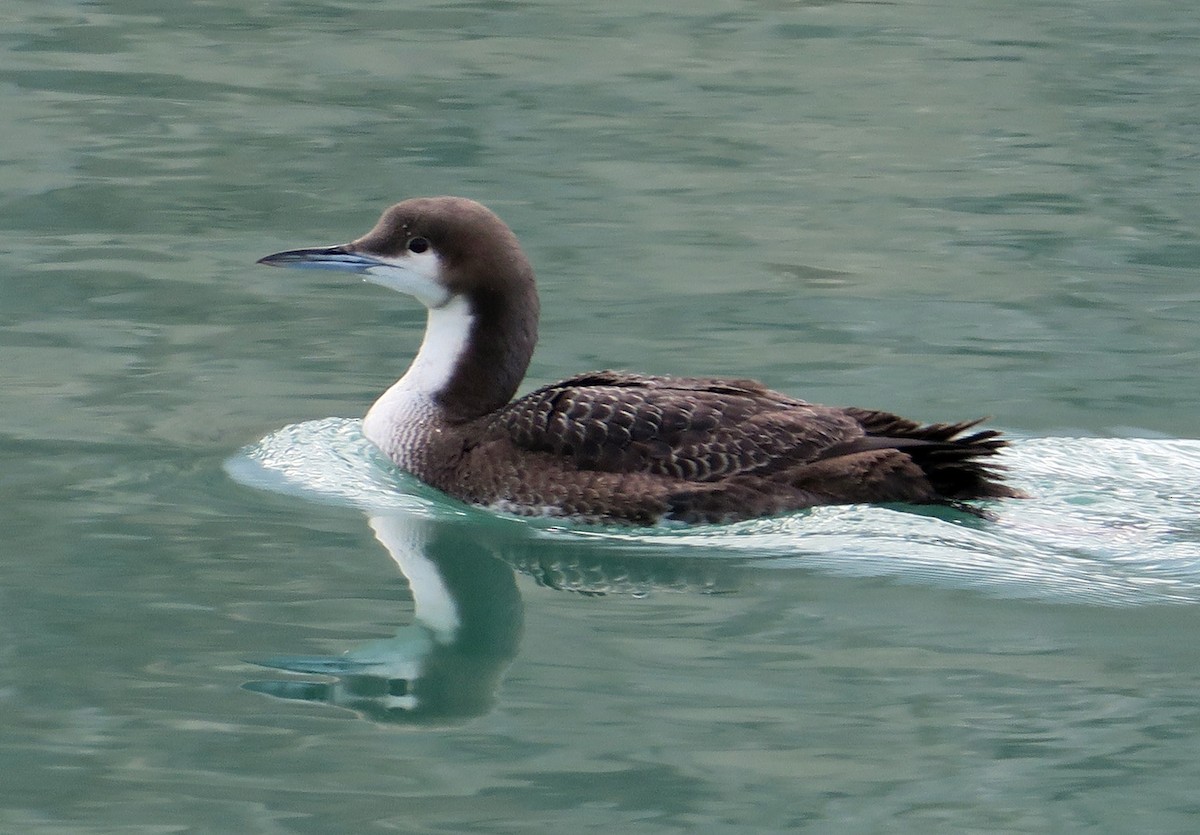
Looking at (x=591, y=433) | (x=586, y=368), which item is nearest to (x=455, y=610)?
(x=591, y=433)

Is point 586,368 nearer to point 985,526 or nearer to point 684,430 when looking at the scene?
point 684,430

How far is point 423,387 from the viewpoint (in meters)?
7.62

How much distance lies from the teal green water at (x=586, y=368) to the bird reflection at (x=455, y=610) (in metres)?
0.02

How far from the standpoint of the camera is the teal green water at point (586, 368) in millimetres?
5023

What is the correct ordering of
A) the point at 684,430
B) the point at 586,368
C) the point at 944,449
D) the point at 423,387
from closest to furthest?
the point at 944,449 < the point at 684,430 < the point at 423,387 < the point at 586,368

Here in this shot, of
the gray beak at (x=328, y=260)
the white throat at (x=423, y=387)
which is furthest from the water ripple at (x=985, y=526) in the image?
the gray beak at (x=328, y=260)

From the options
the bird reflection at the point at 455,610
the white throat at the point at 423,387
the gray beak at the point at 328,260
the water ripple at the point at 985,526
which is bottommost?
the bird reflection at the point at 455,610

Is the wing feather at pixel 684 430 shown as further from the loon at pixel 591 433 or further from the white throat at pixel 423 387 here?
the white throat at pixel 423 387

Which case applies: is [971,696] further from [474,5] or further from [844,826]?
[474,5]

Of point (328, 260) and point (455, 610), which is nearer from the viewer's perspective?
point (455, 610)

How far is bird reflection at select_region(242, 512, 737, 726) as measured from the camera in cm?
543

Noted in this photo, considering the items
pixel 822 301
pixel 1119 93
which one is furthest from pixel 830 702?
pixel 1119 93

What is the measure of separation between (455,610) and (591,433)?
1025 mm

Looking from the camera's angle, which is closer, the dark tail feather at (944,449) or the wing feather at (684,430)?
the dark tail feather at (944,449)
